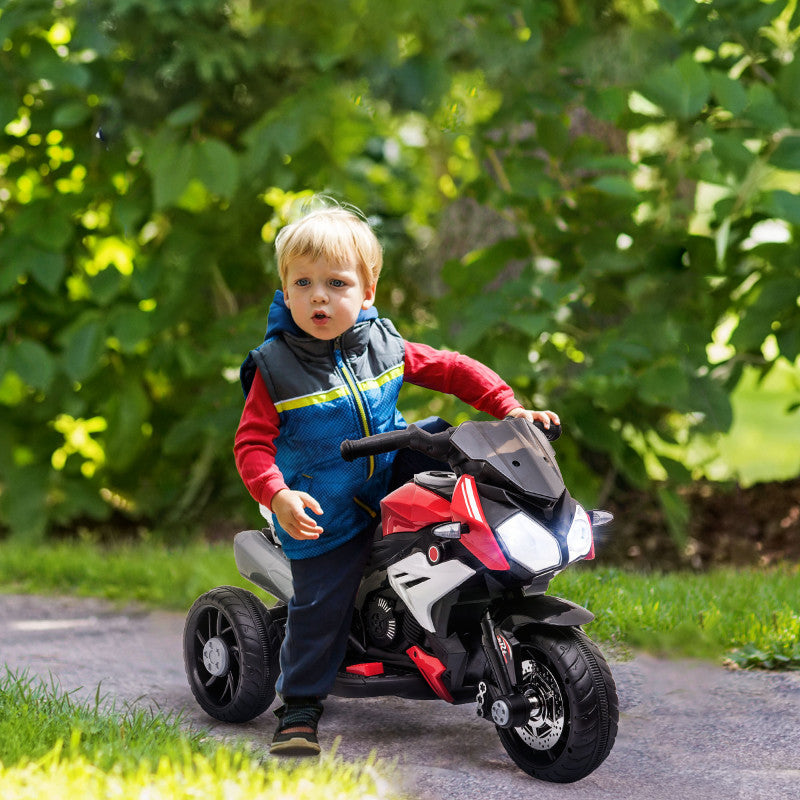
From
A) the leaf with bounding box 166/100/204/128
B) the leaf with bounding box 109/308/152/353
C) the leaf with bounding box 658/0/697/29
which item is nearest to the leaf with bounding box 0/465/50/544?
the leaf with bounding box 109/308/152/353

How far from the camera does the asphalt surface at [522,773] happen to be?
8.97ft

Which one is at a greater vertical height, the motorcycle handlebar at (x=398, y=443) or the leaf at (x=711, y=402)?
the leaf at (x=711, y=402)

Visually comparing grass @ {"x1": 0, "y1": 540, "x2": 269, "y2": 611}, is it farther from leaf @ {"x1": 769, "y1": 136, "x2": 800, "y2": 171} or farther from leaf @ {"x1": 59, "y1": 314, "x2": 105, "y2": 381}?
leaf @ {"x1": 769, "y1": 136, "x2": 800, "y2": 171}

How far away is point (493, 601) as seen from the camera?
2844 millimetres

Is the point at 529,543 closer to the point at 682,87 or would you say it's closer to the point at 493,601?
the point at 493,601

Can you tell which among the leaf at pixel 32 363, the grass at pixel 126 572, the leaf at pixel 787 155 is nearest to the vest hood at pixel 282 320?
the grass at pixel 126 572

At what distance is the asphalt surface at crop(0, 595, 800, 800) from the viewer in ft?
8.97

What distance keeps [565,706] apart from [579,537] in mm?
406

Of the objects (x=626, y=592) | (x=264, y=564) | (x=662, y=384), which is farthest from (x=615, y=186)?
(x=264, y=564)

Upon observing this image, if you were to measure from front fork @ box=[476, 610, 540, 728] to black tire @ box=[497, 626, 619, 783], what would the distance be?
0.02 meters

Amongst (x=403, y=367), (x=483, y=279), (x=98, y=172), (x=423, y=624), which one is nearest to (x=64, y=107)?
(x=98, y=172)

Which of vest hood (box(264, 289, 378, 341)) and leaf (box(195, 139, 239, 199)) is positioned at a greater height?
leaf (box(195, 139, 239, 199))

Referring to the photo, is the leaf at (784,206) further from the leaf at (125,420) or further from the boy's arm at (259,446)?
the leaf at (125,420)

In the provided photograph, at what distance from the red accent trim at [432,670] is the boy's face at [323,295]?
2.92 ft
